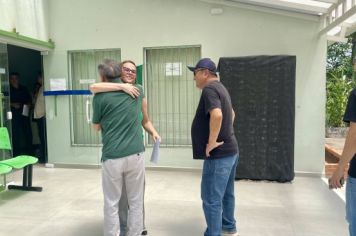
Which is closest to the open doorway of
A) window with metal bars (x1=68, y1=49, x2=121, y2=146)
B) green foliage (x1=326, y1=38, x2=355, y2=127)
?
window with metal bars (x1=68, y1=49, x2=121, y2=146)

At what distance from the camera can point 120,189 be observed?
2.80 metres

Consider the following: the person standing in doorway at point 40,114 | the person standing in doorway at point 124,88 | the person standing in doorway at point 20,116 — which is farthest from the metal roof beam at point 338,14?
the person standing in doorway at point 20,116

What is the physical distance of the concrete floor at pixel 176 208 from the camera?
11.1 ft

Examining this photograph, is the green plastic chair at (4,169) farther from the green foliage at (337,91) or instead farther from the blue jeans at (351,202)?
the green foliage at (337,91)

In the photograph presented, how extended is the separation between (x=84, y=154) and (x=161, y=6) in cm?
300

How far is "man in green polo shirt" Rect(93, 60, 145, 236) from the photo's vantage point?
8.66 feet

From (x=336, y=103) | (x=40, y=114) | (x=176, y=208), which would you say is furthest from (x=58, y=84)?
(x=336, y=103)

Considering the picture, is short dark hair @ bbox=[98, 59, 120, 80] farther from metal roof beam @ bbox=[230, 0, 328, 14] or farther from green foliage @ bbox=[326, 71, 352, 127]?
green foliage @ bbox=[326, 71, 352, 127]

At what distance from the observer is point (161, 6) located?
18.5 feet

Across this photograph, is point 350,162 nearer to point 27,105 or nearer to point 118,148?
point 118,148

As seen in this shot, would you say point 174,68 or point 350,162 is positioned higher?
point 174,68

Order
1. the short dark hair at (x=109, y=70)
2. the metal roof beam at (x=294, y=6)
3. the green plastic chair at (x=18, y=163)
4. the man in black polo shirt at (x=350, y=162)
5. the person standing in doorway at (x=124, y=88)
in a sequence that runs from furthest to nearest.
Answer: the metal roof beam at (x=294, y=6)
the green plastic chair at (x=18, y=163)
the short dark hair at (x=109, y=70)
the person standing in doorway at (x=124, y=88)
the man in black polo shirt at (x=350, y=162)

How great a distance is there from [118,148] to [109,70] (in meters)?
0.63

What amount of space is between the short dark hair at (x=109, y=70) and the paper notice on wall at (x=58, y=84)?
3720 mm
